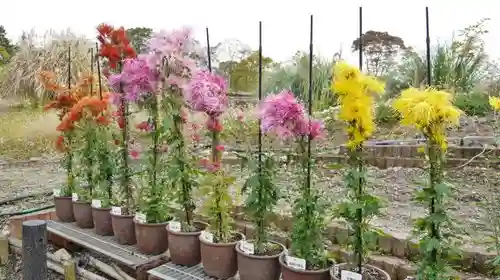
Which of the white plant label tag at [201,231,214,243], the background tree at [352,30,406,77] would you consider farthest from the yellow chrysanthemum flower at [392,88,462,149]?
the background tree at [352,30,406,77]

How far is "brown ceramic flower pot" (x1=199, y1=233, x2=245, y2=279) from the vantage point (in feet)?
8.01

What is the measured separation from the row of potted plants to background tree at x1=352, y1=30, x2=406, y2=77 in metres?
5.05

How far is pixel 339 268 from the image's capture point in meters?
2.09

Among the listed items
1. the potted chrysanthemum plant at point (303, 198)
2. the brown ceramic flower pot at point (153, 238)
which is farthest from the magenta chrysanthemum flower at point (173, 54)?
the brown ceramic flower pot at point (153, 238)

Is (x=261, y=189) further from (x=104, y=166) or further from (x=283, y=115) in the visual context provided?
(x=104, y=166)

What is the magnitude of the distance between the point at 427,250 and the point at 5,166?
20.7ft

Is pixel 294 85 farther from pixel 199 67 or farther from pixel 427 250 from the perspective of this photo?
pixel 427 250

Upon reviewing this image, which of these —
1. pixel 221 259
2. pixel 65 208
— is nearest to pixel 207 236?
pixel 221 259

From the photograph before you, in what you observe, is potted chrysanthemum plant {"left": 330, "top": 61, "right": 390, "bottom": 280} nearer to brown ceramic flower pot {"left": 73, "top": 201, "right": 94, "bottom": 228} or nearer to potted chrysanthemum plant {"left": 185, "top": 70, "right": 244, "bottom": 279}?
potted chrysanthemum plant {"left": 185, "top": 70, "right": 244, "bottom": 279}

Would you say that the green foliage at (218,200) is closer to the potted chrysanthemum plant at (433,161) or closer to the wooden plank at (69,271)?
the potted chrysanthemum plant at (433,161)

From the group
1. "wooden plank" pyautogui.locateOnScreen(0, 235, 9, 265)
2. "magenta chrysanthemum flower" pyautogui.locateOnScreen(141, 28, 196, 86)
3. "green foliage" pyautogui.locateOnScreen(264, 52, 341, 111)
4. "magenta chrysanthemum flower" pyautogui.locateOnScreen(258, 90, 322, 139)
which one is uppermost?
"green foliage" pyautogui.locateOnScreen(264, 52, 341, 111)

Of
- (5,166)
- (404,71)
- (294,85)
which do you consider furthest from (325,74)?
(5,166)

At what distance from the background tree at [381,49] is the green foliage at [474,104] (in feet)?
4.66

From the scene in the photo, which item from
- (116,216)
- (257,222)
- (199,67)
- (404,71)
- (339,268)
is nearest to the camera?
(339,268)
